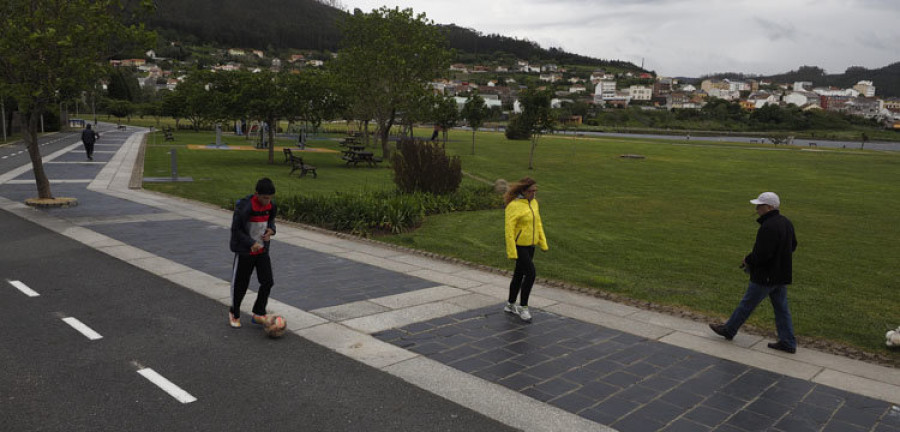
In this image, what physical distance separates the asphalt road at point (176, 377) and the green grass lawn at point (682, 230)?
4757 mm

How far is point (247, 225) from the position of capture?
632 centimetres

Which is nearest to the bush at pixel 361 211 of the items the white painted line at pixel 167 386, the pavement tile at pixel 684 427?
the white painted line at pixel 167 386

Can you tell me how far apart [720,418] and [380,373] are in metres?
2.89

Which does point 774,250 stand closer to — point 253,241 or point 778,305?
point 778,305

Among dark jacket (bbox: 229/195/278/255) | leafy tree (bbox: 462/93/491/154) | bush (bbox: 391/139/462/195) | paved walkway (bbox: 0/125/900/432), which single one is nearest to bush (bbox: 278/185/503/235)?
bush (bbox: 391/139/462/195)

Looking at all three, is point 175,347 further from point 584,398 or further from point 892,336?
point 892,336

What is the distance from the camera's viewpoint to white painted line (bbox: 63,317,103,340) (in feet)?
20.6

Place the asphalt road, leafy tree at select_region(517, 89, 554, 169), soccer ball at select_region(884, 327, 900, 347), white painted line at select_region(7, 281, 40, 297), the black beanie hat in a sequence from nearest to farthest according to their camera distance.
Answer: the asphalt road < the black beanie hat < soccer ball at select_region(884, 327, 900, 347) < white painted line at select_region(7, 281, 40, 297) < leafy tree at select_region(517, 89, 554, 169)

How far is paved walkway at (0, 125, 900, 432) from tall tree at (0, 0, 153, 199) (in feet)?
19.7

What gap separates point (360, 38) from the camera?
3728 cm

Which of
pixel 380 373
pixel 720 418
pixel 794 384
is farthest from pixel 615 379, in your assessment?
pixel 380 373

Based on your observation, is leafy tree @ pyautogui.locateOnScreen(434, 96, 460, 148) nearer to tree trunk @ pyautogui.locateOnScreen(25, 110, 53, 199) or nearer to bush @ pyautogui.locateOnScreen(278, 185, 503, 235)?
bush @ pyautogui.locateOnScreen(278, 185, 503, 235)

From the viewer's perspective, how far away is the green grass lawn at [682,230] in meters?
8.66

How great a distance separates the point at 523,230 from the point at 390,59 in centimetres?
2947
